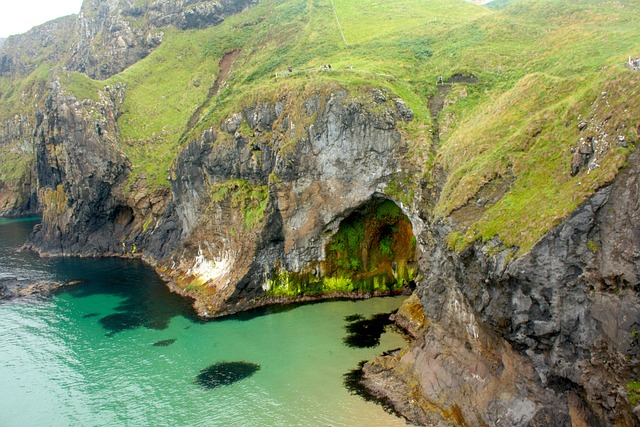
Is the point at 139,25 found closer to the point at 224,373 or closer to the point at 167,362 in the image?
the point at 167,362

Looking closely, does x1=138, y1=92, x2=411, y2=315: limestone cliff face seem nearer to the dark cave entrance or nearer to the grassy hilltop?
the dark cave entrance

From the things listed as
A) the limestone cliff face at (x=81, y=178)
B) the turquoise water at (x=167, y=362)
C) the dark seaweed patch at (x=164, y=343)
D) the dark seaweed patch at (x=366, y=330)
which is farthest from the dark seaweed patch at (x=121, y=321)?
the limestone cliff face at (x=81, y=178)

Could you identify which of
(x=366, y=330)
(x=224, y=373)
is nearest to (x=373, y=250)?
(x=366, y=330)

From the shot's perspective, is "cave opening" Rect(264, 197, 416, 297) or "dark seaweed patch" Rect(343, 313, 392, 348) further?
"cave opening" Rect(264, 197, 416, 297)

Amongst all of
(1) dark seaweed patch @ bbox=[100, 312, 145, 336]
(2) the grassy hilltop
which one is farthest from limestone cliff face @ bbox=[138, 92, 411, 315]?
(1) dark seaweed patch @ bbox=[100, 312, 145, 336]

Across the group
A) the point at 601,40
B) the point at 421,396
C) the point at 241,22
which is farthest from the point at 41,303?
the point at 241,22

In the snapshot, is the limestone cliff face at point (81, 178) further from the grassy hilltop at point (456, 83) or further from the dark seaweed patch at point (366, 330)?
the dark seaweed patch at point (366, 330)

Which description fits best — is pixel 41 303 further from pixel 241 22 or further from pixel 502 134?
pixel 241 22
